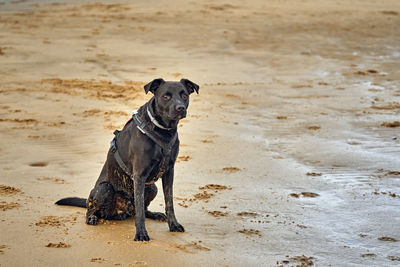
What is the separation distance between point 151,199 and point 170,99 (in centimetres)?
102

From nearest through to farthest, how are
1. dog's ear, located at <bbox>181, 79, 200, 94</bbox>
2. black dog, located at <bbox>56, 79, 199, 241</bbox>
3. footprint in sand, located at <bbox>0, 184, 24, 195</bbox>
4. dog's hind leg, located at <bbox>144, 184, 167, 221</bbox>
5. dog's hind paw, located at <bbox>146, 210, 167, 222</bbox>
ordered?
black dog, located at <bbox>56, 79, 199, 241</bbox>
dog's ear, located at <bbox>181, 79, 200, 94</bbox>
dog's hind leg, located at <bbox>144, 184, 167, 221</bbox>
dog's hind paw, located at <bbox>146, 210, 167, 222</bbox>
footprint in sand, located at <bbox>0, 184, 24, 195</bbox>

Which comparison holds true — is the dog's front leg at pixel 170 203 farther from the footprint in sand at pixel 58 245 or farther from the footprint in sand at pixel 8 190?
the footprint in sand at pixel 8 190

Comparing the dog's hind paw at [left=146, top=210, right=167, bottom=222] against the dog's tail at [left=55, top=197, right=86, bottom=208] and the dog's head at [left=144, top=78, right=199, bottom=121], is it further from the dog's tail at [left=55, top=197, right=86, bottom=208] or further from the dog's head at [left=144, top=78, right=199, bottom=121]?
the dog's head at [left=144, top=78, right=199, bottom=121]

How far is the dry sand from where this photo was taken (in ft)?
17.6

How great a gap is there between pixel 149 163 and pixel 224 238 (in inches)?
36.5

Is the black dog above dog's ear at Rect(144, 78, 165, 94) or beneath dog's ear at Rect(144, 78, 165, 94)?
beneath

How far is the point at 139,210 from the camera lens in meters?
5.32

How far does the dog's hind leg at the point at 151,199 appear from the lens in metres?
5.68

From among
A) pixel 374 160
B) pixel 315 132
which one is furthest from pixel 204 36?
pixel 374 160

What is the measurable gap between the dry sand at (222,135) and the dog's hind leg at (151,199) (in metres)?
0.18

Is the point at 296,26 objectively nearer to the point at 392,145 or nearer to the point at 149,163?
the point at 392,145

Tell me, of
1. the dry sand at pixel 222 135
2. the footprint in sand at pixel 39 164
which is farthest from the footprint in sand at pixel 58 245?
the footprint in sand at pixel 39 164

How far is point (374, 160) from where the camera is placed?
8.25m

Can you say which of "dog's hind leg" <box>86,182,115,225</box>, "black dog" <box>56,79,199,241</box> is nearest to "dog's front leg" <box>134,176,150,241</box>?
"black dog" <box>56,79,199,241</box>
